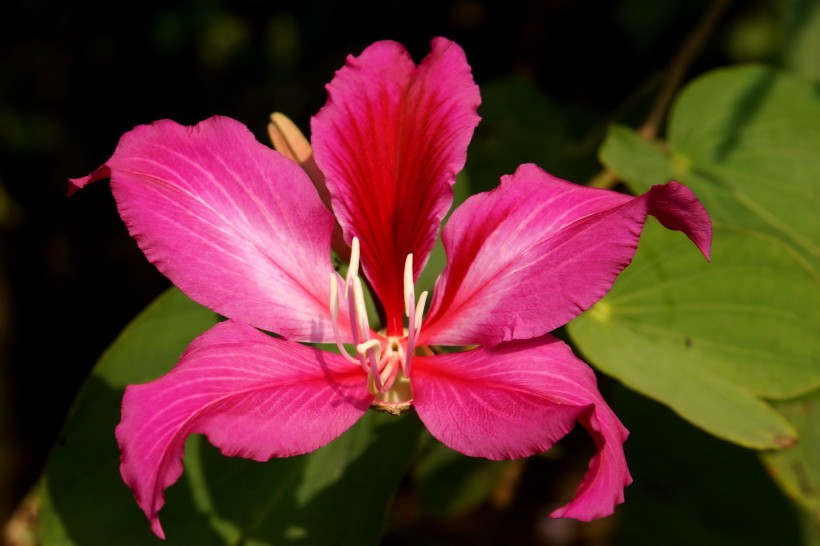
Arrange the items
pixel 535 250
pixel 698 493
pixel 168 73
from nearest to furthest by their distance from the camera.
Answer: pixel 535 250, pixel 698 493, pixel 168 73

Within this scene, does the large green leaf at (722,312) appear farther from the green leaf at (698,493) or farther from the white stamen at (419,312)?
the green leaf at (698,493)

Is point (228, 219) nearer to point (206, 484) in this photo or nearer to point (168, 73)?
point (206, 484)

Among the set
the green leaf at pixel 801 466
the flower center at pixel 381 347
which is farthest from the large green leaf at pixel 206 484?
the green leaf at pixel 801 466

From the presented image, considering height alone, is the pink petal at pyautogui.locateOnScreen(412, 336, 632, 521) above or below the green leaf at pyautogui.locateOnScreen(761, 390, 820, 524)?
above

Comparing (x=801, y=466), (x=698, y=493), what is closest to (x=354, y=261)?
(x=801, y=466)

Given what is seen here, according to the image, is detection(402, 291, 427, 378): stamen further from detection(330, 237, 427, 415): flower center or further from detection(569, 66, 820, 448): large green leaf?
detection(569, 66, 820, 448): large green leaf

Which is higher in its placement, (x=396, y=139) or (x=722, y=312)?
(x=396, y=139)

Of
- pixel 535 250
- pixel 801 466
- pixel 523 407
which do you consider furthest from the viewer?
pixel 801 466

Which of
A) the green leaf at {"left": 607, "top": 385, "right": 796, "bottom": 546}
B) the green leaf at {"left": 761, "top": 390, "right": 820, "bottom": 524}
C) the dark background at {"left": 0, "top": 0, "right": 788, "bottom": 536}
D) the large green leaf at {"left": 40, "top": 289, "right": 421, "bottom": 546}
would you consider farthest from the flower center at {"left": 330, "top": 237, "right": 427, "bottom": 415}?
the dark background at {"left": 0, "top": 0, "right": 788, "bottom": 536}
